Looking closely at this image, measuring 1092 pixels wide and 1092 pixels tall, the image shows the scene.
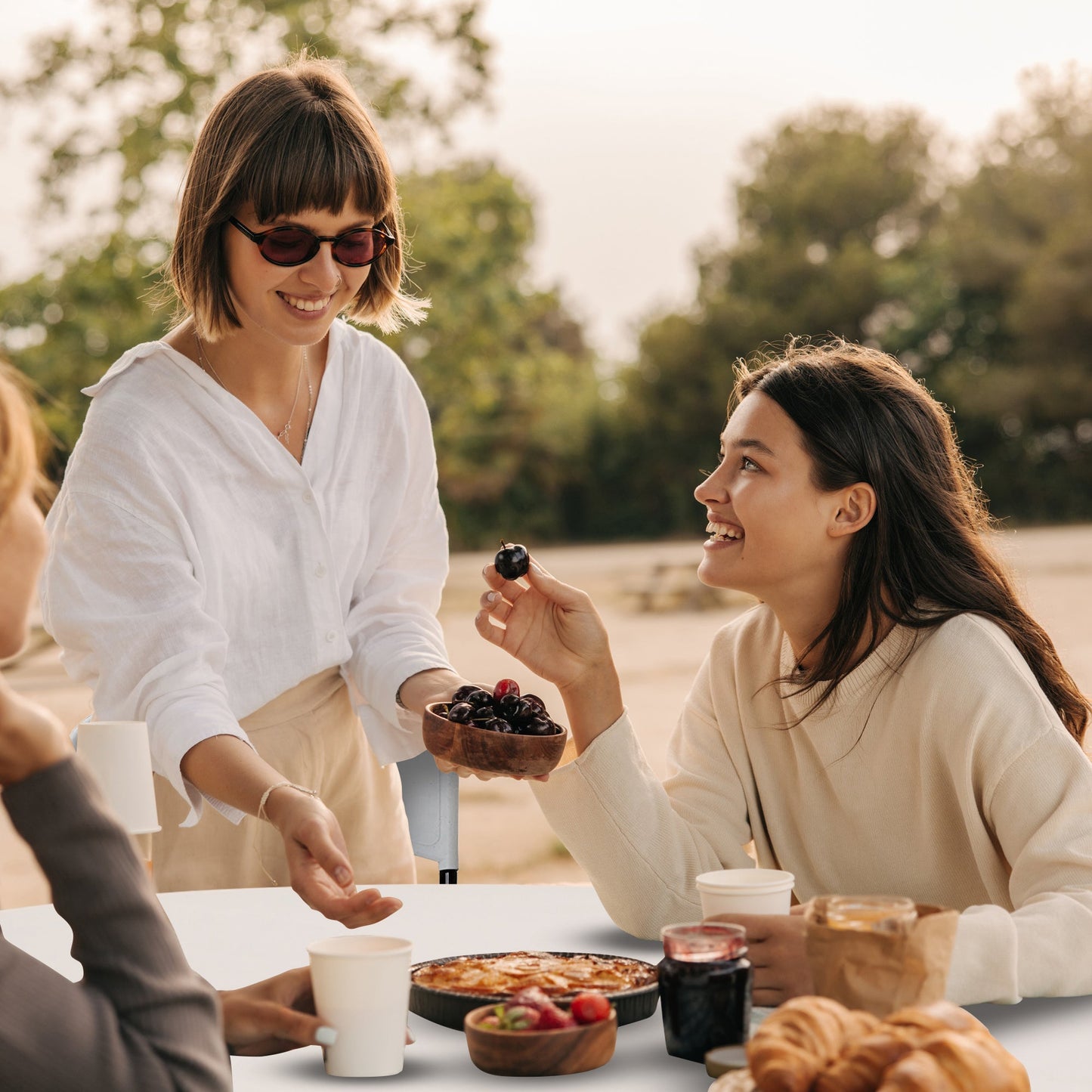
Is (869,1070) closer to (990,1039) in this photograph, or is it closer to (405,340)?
(990,1039)

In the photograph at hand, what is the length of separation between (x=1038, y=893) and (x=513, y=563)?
1.06 metres

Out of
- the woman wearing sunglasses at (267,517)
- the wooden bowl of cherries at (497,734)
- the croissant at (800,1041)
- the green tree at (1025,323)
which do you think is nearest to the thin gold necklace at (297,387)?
the woman wearing sunglasses at (267,517)

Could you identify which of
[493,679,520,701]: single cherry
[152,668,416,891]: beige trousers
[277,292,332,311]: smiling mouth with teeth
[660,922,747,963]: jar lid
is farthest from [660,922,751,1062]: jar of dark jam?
[277,292,332,311]: smiling mouth with teeth

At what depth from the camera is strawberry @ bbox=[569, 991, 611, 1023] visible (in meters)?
1.80

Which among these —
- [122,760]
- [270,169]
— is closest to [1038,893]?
[122,760]

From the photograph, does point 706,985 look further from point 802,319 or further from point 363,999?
point 802,319

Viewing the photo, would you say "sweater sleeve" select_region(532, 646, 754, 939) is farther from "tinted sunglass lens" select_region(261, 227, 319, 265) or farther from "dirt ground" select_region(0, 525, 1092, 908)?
"tinted sunglass lens" select_region(261, 227, 319, 265)

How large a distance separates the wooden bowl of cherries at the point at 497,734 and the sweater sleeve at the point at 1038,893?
71cm

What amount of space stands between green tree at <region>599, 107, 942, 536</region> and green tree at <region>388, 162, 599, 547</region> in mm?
1309

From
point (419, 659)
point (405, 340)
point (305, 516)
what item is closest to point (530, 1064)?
point (419, 659)

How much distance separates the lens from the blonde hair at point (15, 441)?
1479 millimetres

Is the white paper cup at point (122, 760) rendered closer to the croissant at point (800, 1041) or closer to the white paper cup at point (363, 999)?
the white paper cup at point (363, 999)

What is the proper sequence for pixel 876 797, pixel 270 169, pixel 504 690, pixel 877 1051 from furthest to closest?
pixel 270 169 → pixel 876 797 → pixel 504 690 → pixel 877 1051

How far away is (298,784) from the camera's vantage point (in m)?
3.00
